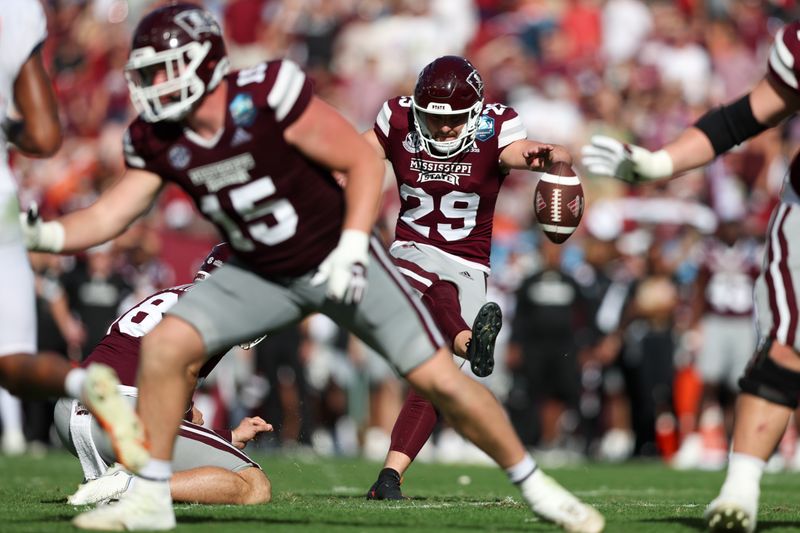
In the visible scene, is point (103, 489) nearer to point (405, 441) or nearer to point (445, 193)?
point (405, 441)

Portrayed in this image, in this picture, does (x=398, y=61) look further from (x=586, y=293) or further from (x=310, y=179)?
(x=310, y=179)

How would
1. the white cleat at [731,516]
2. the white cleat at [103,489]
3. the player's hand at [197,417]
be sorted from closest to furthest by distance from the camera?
1. the white cleat at [731,516]
2. the white cleat at [103,489]
3. the player's hand at [197,417]

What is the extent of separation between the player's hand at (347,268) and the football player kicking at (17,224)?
851mm

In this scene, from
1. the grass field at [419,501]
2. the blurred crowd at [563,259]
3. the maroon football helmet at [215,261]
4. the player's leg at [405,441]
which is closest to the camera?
the grass field at [419,501]

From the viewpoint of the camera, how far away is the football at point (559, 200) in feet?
21.2

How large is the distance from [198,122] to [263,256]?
0.54 m

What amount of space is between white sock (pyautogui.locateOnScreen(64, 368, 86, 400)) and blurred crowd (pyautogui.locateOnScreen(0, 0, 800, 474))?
6.92 meters

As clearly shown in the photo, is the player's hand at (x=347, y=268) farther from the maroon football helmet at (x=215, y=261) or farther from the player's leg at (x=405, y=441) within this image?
the player's leg at (x=405, y=441)

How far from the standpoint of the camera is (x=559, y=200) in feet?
21.3

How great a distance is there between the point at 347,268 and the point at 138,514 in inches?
45.6

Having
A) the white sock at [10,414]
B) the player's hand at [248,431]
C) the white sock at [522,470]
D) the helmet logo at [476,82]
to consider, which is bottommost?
the white sock at [10,414]

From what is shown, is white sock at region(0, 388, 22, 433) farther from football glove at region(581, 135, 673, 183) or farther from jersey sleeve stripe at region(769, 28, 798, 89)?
jersey sleeve stripe at region(769, 28, 798, 89)

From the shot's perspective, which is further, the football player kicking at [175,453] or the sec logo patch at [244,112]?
the football player kicking at [175,453]

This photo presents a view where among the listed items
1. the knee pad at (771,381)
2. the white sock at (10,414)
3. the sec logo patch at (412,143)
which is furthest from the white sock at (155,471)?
the white sock at (10,414)
